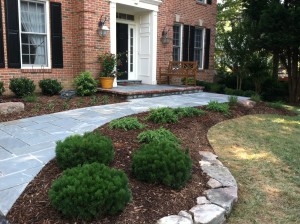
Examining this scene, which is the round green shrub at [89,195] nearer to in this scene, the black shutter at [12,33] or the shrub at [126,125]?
the shrub at [126,125]

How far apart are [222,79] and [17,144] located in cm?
1120

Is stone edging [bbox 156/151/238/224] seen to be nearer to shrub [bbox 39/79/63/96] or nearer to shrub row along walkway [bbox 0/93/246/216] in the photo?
shrub row along walkway [bbox 0/93/246/216]

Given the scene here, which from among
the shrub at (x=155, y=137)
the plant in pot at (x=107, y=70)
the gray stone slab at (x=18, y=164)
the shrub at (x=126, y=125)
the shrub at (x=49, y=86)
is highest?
the plant in pot at (x=107, y=70)

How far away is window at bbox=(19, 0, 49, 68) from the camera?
786 cm

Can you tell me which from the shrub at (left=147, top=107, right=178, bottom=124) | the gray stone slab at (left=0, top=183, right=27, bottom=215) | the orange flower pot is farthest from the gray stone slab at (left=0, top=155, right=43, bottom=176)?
the orange flower pot

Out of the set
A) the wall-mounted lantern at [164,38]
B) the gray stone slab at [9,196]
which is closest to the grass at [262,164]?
the gray stone slab at [9,196]

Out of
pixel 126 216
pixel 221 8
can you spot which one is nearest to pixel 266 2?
pixel 221 8

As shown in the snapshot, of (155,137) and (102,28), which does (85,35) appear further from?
(155,137)

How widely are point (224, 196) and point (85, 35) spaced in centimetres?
669

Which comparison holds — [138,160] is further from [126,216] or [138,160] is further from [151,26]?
[151,26]

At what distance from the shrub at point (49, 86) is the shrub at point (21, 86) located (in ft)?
1.49

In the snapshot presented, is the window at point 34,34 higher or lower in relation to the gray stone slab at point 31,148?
higher

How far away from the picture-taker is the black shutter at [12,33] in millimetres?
7429

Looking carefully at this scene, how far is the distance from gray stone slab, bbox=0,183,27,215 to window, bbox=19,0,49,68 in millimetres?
5858
